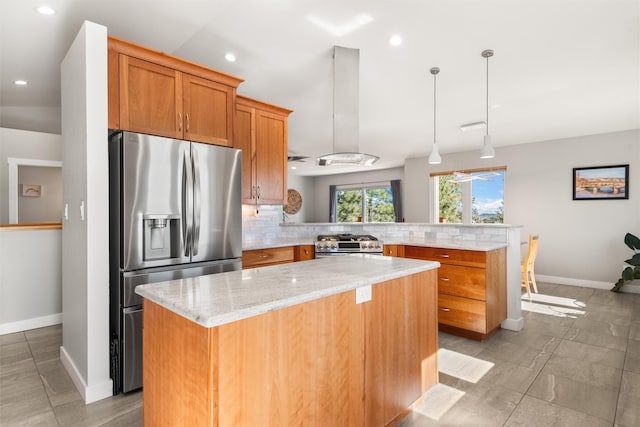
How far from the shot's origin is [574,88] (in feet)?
11.1

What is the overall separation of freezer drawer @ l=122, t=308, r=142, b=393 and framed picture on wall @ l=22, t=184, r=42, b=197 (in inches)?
212

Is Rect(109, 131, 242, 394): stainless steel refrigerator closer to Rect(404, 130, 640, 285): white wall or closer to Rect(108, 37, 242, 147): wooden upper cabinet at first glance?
Rect(108, 37, 242, 147): wooden upper cabinet

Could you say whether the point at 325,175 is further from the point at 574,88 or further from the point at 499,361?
the point at 499,361

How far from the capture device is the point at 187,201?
2.35 metres

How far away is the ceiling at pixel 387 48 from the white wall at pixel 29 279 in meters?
1.63

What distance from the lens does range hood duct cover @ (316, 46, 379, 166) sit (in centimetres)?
276

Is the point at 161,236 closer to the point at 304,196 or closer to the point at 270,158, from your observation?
the point at 270,158

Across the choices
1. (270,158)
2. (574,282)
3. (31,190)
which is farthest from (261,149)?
(574,282)

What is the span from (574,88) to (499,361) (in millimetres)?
2902

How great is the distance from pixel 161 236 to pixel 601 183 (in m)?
6.22

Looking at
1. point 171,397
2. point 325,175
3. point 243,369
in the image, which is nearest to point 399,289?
point 243,369

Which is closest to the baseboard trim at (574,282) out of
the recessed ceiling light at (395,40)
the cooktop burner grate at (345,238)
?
the cooktop burner grate at (345,238)

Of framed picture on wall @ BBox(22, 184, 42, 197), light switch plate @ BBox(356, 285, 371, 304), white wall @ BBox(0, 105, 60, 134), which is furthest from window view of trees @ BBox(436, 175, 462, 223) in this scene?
framed picture on wall @ BBox(22, 184, 42, 197)

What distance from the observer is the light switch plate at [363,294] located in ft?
5.05
